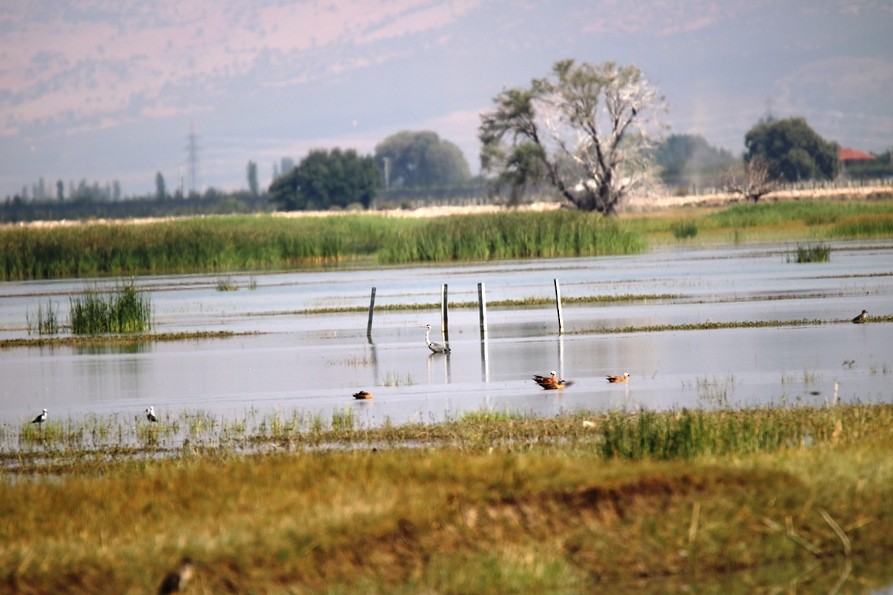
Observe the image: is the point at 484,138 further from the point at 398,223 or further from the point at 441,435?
the point at 441,435

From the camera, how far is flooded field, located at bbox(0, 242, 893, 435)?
20.9 m

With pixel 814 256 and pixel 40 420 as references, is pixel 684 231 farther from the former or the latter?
pixel 40 420

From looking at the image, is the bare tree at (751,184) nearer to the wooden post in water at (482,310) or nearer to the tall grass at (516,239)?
the tall grass at (516,239)

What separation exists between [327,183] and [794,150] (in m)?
49.7

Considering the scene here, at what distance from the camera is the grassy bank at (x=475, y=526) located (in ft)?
35.0

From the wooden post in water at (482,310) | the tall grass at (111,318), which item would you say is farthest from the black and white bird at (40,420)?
the tall grass at (111,318)

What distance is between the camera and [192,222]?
8469 centimetres

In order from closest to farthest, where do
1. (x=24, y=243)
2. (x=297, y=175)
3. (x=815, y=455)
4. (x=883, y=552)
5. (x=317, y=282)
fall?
1. (x=883, y=552)
2. (x=815, y=455)
3. (x=317, y=282)
4. (x=24, y=243)
5. (x=297, y=175)

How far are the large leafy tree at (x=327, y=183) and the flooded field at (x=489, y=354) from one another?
95998 millimetres

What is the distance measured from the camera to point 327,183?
486 ft

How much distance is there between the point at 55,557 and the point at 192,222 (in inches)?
2963

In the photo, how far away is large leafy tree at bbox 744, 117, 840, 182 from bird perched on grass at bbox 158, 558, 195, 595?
14740 centimetres

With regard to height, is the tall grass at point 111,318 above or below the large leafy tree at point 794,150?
below

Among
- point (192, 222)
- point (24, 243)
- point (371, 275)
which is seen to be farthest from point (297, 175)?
point (371, 275)
